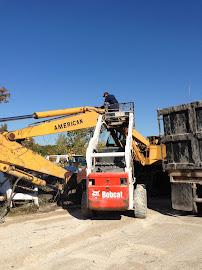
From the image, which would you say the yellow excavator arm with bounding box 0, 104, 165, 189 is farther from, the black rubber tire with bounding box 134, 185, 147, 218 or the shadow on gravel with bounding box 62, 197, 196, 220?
the black rubber tire with bounding box 134, 185, 147, 218

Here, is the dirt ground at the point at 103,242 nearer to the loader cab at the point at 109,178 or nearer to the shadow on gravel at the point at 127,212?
the shadow on gravel at the point at 127,212

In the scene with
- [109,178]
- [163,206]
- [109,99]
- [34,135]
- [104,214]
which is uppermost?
[109,99]

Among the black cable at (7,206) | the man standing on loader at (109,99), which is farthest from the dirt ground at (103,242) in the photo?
the man standing on loader at (109,99)

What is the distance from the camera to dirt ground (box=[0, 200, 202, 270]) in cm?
589

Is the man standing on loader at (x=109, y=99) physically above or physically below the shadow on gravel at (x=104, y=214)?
above

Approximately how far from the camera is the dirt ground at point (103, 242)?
19.3 ft

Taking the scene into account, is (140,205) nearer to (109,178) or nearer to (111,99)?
(109,178)

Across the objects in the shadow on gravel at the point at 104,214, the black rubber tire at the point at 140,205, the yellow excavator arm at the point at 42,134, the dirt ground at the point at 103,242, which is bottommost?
the dirt ground at the point at 103,242

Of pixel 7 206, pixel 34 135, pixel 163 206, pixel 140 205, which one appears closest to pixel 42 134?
pixel 34 135

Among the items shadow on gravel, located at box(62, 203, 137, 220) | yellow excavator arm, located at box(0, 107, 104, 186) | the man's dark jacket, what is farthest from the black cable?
the man's dark jacket

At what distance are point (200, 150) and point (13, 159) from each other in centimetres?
523

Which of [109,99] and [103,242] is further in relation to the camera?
[109,99]

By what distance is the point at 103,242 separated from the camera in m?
7.17

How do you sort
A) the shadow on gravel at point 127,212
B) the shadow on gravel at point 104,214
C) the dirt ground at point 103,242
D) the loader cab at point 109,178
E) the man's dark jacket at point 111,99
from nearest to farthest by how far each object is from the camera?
1. the dirt ground at point 103,242
2. the loader cab at point 109,178
3. the shadow on gravel at point 104,214
4. the shadow on gravel at point 127,212
5. the man's dark jacket at point 111,99
